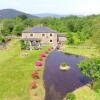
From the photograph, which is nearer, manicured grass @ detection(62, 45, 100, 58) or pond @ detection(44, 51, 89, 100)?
pond @ detection(44, 51, 89, 100)

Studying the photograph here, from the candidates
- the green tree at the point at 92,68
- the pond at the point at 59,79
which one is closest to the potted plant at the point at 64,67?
the pond at the point at 59,79

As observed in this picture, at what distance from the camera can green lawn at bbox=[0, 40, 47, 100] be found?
147ft

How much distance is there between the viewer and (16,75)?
5562cm

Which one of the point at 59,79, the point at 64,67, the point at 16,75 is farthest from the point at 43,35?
the point at 16,75

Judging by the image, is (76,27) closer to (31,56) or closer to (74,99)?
(31,56)

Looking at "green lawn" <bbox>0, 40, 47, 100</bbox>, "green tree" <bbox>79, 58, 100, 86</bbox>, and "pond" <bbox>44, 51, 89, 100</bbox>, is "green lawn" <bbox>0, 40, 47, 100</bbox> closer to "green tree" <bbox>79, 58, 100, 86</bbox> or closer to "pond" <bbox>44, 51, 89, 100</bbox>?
"pond" <bbox>44, 51, 89, 100</bbox>

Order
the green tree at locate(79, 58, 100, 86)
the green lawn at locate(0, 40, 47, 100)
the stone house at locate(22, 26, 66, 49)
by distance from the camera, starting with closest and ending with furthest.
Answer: the green lawn at locate(0, 40, 47, 100)
the green tree at locate(79, 58, 100, 86)
the stone house at locate(22, 26, 66, 49)

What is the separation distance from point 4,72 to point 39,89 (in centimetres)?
1233

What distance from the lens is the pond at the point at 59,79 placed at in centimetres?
4769

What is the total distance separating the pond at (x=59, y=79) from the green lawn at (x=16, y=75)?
407cm

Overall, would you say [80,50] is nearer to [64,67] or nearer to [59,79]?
[64,67]

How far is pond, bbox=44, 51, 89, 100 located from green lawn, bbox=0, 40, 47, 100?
407 cm

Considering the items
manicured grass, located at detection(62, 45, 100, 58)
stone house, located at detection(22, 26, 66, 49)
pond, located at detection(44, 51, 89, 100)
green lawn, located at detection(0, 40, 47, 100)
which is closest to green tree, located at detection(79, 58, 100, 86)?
pond, located at detection(44, 51, 89, 100)

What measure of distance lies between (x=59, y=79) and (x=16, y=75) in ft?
31.4
